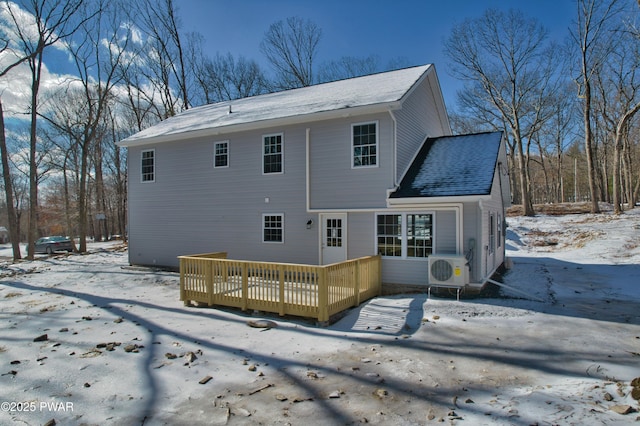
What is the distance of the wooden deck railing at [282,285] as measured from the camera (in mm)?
7492

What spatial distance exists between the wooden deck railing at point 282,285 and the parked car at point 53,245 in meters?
22.9

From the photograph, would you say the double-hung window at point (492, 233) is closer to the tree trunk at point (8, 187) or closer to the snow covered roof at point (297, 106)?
the snow covered roof at point (297, 106)

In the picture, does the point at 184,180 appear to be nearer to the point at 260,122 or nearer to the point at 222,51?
the point at 260,122

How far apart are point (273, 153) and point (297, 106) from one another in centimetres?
189

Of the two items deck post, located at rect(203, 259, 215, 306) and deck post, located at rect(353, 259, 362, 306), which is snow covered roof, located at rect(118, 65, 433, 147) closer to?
deck post, located at rect(353, 259, 362, 306)

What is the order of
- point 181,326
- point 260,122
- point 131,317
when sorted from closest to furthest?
point 181,326
point 131,317
point 260,122

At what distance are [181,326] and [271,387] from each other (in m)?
3.47

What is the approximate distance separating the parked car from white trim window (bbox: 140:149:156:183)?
16.0 meters

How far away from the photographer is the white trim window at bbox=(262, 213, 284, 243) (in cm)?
1209

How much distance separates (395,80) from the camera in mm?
12469

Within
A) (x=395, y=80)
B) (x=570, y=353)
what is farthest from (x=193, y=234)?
(x=570, y=353)

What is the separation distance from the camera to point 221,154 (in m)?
13.4

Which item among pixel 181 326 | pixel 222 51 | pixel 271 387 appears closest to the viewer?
pixel 271 387

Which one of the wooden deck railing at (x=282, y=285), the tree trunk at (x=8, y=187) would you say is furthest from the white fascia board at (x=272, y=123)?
the tree trunk at (x=8, y=187)
